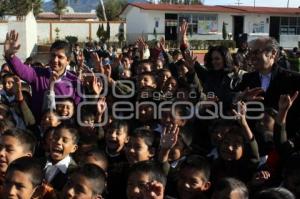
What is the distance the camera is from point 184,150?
4.20 m

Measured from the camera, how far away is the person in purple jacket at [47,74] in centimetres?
473

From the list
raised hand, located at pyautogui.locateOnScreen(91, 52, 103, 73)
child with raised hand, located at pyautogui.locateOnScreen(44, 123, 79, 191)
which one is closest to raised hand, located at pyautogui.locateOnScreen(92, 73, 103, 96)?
raised hand, located at pyautogui.locateOnScreen(91, 52, 103, 73)

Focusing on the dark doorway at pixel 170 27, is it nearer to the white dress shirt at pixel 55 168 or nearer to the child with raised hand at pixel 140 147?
the child with raised hand at pixel 140 147

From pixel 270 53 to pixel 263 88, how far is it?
34 centimetres

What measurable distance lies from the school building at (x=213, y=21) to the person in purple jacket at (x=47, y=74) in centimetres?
3028

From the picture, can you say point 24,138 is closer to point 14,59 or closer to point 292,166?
point 14,59

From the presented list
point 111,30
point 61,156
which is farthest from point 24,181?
point 111,30

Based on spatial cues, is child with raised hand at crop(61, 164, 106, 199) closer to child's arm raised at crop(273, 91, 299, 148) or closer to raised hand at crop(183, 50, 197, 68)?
child's arm raised at crop(273, 91, 299, 148)

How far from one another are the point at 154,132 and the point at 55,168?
1000 millimetres

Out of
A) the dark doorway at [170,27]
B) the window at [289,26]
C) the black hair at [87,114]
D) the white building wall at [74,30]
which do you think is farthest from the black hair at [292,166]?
the window at [289,26]

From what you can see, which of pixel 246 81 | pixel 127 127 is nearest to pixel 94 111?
pixel 127 127

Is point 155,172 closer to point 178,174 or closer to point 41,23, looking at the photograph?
point 178,174

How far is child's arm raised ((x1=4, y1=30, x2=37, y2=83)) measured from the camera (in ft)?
15.4

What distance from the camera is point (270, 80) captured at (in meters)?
4.55
